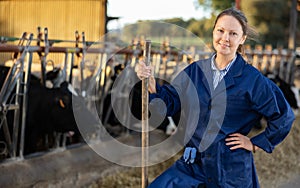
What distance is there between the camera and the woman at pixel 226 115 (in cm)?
210

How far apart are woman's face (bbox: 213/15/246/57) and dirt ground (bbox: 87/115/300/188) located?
229 cm

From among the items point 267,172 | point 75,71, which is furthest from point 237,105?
point 75,71

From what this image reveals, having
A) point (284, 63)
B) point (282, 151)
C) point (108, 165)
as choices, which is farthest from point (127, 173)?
point (284, 63)

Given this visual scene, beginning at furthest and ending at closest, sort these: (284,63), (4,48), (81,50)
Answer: (284,63) → (81,50) → (4,48)

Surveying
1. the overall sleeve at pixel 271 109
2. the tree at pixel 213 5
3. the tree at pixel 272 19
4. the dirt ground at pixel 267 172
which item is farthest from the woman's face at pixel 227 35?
the tree at pixel 272 19

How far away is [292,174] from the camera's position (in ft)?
15.4

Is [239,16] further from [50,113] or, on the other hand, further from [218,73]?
[50,113]

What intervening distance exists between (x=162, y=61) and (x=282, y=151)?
239cm

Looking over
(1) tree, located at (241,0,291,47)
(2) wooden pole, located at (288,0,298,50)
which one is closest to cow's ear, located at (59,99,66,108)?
(2) wooden pole, located at (288,0,298,50)

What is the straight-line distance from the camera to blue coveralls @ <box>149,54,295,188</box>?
6.87ft

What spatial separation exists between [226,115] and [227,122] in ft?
0.12

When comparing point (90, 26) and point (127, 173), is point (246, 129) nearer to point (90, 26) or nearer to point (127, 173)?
point (127, 173)

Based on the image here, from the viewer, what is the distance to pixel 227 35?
7.07 feet

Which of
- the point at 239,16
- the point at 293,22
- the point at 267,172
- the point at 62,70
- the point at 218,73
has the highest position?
the point at 293,22
